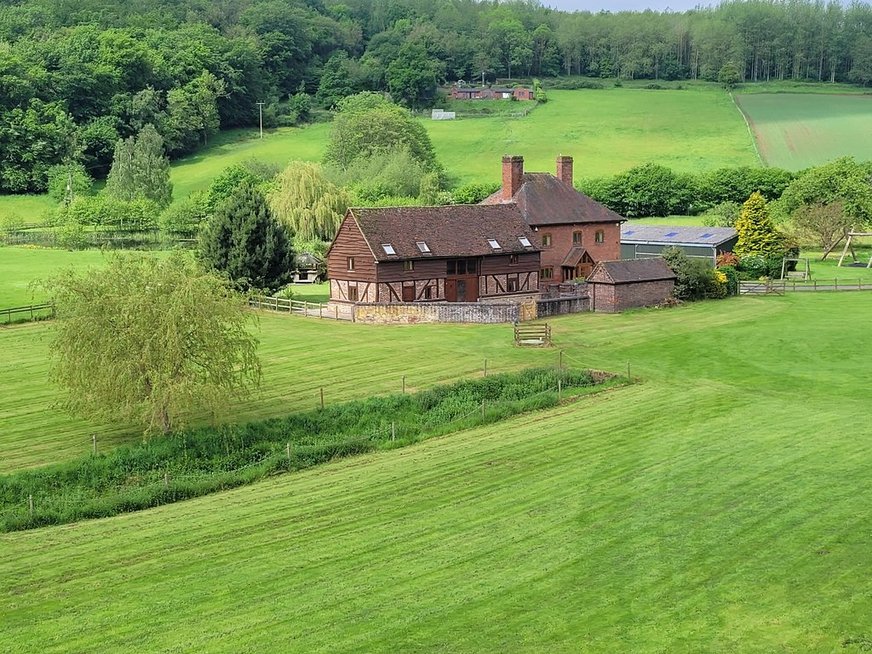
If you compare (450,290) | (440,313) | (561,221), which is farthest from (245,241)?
(561,221)

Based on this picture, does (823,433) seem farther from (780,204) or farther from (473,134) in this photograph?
(473,134)

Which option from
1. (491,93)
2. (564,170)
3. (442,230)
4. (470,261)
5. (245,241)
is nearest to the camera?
(245,241)

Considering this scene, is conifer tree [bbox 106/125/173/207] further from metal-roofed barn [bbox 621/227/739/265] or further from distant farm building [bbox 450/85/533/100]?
distant farm building [bbox 450/85/533/100]

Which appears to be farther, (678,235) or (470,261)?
(678,235)

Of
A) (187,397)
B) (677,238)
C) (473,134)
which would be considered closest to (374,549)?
(187,397)

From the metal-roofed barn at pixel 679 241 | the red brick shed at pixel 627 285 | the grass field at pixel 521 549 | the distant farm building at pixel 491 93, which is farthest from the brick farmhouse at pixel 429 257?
the distant farm building at pixel 491 93

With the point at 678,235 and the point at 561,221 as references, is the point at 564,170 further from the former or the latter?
the point at 678,235
